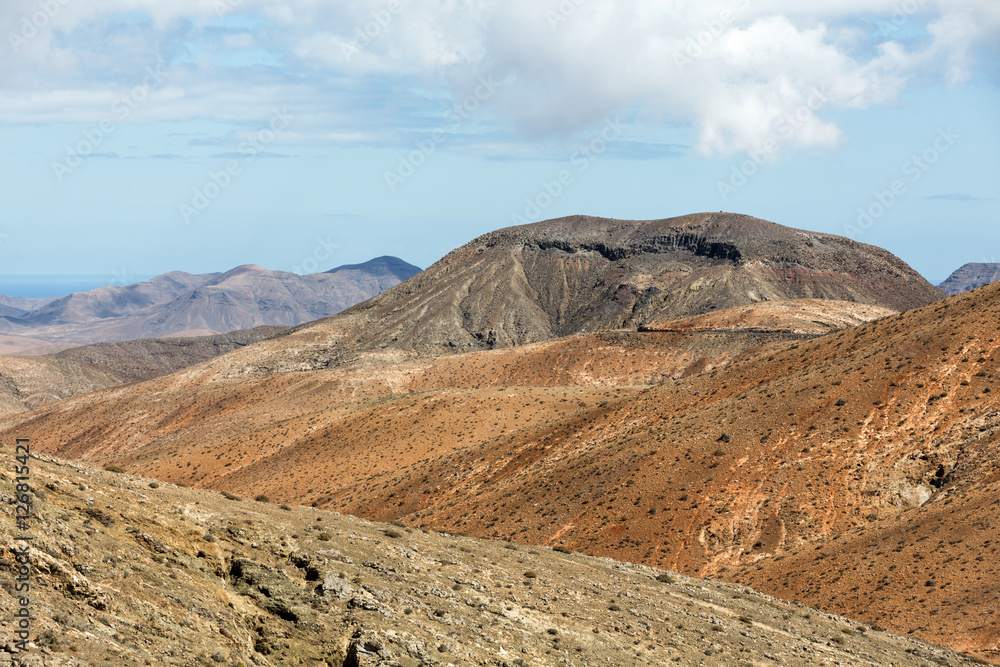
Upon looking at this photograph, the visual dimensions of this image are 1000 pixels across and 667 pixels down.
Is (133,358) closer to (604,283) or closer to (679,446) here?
(604,283)

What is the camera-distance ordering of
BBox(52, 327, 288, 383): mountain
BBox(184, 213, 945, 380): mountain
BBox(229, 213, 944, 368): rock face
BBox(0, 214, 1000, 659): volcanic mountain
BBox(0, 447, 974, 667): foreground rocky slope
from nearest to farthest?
BBox(0, 447, 974, 667): foreground rocky slope → BBox(0, 214, 1000, 659): volcanic mountain → BBox(184, 213, 945, 380): mountain → BBox(229, 213, 944, 368): rock face → BBox(52, 327, 288, 383): mountain

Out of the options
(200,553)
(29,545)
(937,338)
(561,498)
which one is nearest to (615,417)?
(561,498)

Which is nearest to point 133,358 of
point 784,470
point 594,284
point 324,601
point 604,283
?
point 594,284

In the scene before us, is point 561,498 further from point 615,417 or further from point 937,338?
point 937,338

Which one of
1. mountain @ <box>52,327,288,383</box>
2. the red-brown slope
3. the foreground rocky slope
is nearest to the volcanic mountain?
the red-brown slope

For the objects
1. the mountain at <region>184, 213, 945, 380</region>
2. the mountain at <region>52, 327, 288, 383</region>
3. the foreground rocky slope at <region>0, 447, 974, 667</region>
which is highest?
the mountain at <region>184, 213, 945, 380</region>

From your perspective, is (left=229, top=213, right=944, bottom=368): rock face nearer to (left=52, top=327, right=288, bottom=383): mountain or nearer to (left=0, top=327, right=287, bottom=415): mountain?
(left=0, top=327, right=287, bottom=415): mountain
